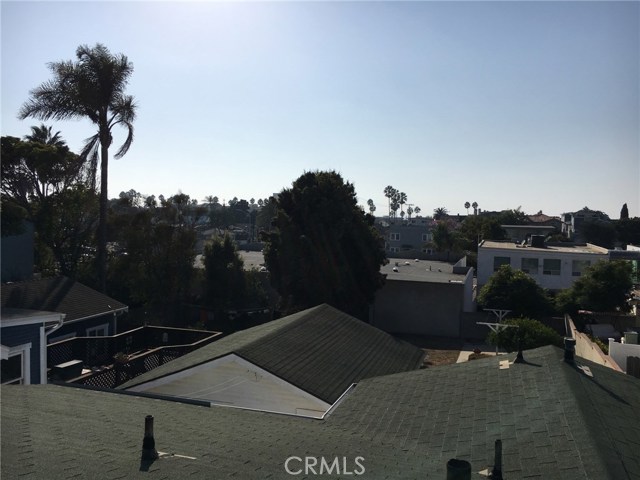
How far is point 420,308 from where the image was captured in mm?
31172

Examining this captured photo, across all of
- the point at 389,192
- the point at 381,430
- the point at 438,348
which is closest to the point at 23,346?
the point at 381,430

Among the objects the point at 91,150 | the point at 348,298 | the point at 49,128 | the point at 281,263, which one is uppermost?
the point at 49,128

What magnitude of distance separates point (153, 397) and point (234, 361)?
208 cm

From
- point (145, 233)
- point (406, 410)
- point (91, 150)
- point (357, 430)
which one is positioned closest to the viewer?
point (357, 430)

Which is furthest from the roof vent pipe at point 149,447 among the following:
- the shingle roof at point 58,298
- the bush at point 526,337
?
the shingle roof at point 58,298

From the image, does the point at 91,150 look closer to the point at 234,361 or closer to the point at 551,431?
the point at 234,361

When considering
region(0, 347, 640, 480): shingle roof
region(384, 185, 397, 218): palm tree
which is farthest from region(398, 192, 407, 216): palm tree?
region(0, 347, 640, 480): shingle roof

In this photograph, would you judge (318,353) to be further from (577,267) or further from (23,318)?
(577,267)

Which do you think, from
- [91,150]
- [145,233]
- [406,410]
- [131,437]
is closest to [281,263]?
[145,233]

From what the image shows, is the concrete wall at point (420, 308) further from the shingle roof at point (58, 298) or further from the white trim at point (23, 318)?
the white trim at point (23, 318)

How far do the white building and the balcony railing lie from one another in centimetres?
2385

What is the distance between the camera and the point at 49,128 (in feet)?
130

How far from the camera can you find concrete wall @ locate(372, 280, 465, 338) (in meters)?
30.4

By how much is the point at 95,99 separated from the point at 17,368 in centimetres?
2046
